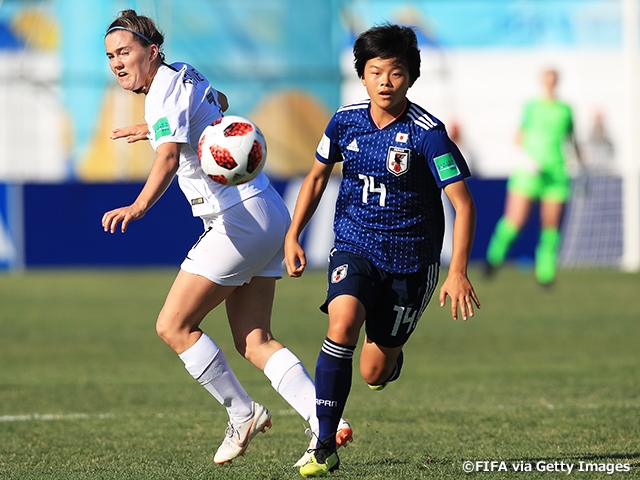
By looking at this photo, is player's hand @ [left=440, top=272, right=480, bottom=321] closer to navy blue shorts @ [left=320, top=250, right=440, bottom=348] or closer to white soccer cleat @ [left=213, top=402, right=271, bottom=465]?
navy blue shorts @ [left=320, top=250, right=440, bottom=348]

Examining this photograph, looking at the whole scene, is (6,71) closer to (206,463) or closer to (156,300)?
(156,300)

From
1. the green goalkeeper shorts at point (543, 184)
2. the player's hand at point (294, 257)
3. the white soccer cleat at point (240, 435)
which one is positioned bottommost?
the white soccer cleat at point (240, 435)

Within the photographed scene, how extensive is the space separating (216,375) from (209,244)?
615mm

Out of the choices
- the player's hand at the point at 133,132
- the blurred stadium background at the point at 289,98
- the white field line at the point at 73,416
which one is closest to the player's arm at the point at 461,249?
the player's hand at the point at 133,132

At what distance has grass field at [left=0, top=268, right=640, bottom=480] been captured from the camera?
534cm

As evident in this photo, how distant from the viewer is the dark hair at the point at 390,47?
505 cm

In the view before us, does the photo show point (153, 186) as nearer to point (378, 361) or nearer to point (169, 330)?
point (169, 330)

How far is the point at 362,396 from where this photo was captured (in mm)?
7855

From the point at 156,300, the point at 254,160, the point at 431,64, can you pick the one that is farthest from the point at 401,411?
the point at 431,64

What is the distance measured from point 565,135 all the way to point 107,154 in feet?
42.7

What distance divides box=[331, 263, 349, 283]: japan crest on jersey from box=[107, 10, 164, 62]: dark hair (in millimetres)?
1301

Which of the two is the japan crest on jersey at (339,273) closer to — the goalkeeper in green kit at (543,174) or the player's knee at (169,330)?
the player's knee at (169,330)

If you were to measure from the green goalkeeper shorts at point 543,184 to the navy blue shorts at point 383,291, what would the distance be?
9.40 meters

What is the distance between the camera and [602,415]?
661 cm
